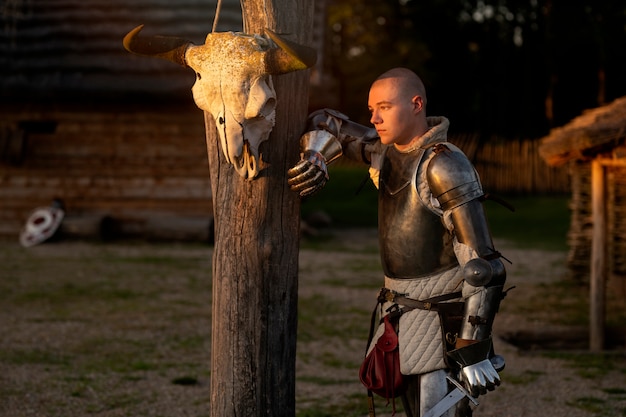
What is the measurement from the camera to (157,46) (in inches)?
132

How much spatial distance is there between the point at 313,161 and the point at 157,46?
62 centimetres

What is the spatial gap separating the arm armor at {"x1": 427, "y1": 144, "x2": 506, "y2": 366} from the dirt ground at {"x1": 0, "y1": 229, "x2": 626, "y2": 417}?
8.64 feet

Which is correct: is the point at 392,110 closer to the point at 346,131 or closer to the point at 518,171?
the point at 346,131

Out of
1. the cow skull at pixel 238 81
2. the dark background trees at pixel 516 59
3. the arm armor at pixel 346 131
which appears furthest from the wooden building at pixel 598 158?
the dark background trees at pixel 516 59

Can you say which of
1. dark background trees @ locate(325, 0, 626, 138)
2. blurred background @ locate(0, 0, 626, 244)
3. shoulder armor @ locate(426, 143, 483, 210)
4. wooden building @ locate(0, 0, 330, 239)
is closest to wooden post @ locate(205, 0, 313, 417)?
shoulder armor @ locate(426, 143, 483, 210)

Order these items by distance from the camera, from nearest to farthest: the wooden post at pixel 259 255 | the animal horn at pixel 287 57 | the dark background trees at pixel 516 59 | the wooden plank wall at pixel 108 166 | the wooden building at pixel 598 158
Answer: the animal horn at pixel 287 57 → the wooden post at pixel 259 255 → the wooden building at pixel 598 158 → the wooden plank wall at pixel 108 166 → the dark background trees at pixel 516 59

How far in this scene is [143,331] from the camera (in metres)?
8.19

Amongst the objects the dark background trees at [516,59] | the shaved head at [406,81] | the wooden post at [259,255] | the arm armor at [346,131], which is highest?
the dark background trees at [516,59]

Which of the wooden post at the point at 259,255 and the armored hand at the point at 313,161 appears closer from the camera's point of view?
the armored hand at the point at 313,161

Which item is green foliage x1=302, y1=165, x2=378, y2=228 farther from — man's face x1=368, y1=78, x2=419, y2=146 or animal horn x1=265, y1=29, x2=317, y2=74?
animal horn x1=265, y1=29, x2=317, y2=74

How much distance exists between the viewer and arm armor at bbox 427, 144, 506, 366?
320 centimetres

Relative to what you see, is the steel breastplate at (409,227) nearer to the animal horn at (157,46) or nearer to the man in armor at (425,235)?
the man in armor at (425,235)

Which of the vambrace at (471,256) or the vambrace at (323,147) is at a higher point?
the vambrace at (323,147)

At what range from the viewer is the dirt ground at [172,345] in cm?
602
